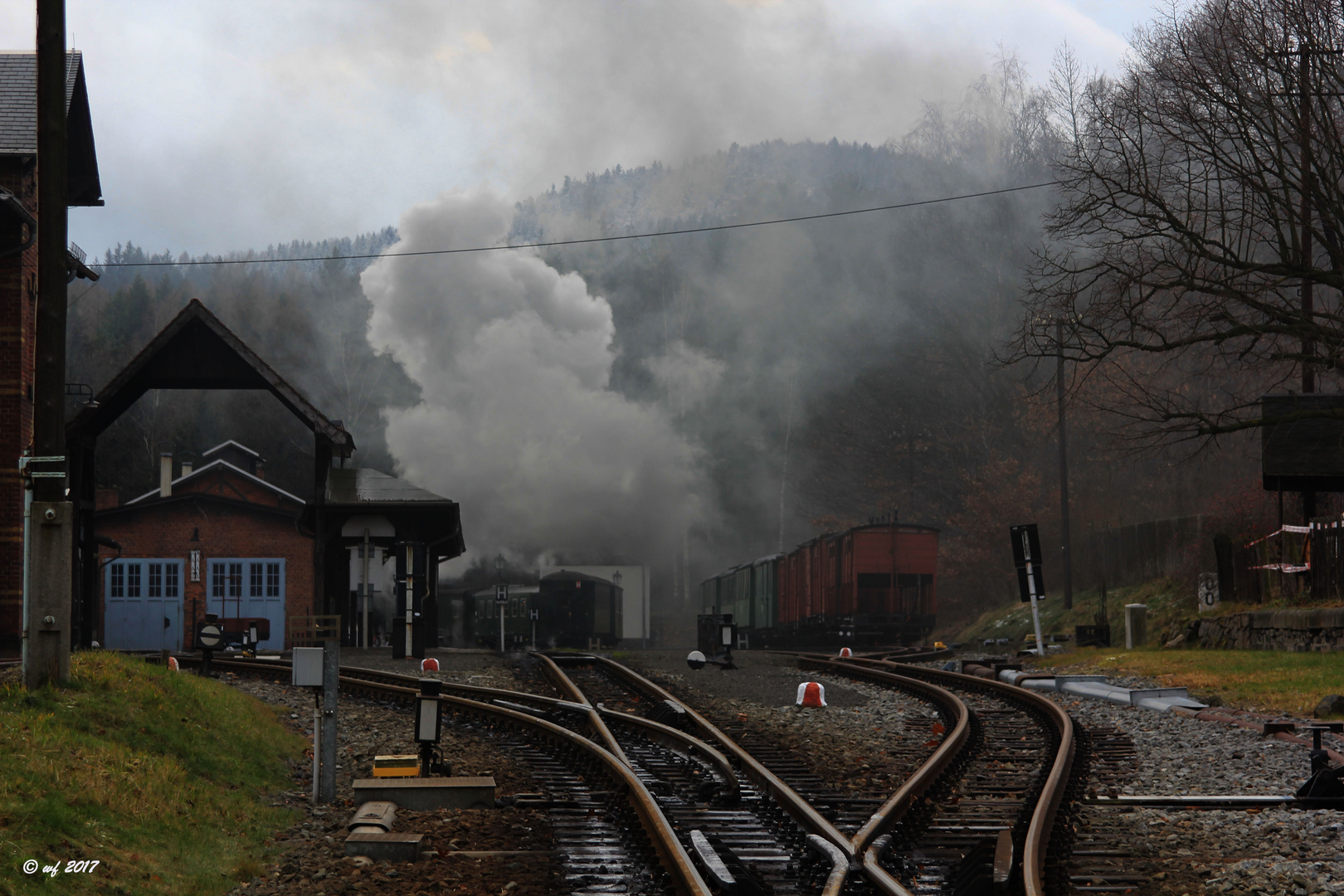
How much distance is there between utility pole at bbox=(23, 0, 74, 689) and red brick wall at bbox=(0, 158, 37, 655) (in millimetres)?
12502

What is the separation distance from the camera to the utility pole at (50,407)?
8.66m

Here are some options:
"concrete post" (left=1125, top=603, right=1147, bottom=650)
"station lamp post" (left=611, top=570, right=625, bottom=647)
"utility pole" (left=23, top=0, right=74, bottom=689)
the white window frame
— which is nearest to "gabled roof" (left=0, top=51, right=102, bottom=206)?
"utility pole" (left=23, top=0, right=74, bottom=689)

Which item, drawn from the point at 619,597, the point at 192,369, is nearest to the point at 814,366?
the point at 619,597

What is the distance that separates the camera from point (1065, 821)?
6742 millimetres

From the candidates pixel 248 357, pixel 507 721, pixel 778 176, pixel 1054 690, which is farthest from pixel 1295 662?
pixel 778 176

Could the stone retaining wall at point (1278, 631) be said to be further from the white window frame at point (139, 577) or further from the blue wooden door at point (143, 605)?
the white window frame at point (139, 577)

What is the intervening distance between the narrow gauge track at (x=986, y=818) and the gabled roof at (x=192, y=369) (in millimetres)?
15500

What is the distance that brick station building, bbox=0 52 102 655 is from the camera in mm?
20500

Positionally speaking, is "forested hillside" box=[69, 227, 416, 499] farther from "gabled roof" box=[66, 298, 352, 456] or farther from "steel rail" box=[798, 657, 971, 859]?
"steel rail" box=[798, 657, 971, 859]

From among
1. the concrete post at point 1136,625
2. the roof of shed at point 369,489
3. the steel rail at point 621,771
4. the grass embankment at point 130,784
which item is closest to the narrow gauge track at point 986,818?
the steel rail at point 621,771

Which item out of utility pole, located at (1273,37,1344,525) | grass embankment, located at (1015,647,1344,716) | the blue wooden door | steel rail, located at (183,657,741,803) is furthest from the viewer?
the blue wooden door

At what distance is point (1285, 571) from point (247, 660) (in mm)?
17185

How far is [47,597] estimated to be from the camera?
28.6 ft

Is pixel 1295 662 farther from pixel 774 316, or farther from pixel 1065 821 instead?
pixel 774 316
